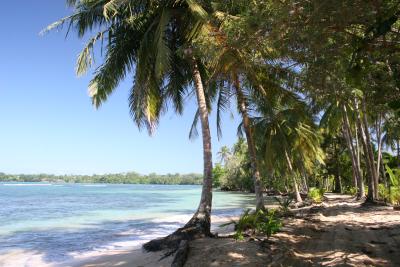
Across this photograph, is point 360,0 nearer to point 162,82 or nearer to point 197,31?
point 197,31

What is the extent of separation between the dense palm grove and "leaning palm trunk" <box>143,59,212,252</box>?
3 cm

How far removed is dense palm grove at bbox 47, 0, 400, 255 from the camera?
17.0 feet

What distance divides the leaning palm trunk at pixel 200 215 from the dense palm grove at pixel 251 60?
29 mm

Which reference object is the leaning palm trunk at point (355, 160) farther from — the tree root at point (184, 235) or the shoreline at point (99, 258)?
the shoreline at point (99, 258)

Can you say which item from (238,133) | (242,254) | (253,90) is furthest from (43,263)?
(238,133)

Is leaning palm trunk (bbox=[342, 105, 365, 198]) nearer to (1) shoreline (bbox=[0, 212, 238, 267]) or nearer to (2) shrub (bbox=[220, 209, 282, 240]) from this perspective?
(2) shrub (bbox=[220, 209, 282, 240])

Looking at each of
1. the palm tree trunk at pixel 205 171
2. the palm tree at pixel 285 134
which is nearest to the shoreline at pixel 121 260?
the palm tree trunk at pixel 205 171

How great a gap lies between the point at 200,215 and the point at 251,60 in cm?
378

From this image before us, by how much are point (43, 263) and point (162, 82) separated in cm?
586

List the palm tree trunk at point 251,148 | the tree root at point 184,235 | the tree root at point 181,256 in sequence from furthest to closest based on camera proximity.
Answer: the palm tree trunk at point 251,148 < the tree root at point 184,235 < the tree root at point 181,256

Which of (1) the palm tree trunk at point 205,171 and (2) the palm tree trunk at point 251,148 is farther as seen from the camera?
(2) the palm tree trunk at point 251,148

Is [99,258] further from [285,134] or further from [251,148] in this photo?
[285,134]

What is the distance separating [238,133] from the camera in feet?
63.0

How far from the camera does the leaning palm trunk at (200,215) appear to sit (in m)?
9.03
